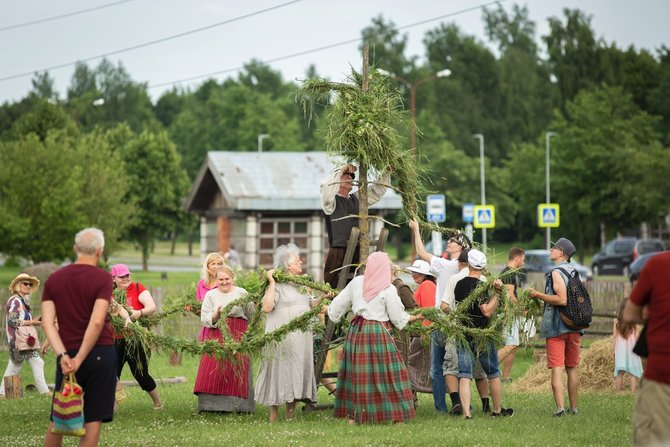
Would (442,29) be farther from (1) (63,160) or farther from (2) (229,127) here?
(1) (63,160)

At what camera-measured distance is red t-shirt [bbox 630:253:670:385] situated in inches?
313

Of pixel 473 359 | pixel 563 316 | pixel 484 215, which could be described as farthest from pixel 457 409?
pixel 484 215

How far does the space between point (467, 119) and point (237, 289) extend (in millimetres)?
82298

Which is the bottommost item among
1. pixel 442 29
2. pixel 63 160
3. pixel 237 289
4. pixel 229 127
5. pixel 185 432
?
pixel 185 432

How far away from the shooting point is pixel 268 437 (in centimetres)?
1127

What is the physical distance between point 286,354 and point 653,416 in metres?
5.52

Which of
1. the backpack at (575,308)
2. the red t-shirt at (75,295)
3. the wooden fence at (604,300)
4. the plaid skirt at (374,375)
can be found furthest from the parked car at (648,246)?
the red t-shirt at (75,295)

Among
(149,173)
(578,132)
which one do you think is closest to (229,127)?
(149,173)

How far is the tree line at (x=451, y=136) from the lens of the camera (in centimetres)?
4722

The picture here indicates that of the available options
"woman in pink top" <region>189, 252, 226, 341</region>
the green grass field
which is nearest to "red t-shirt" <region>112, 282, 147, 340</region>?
"woman in pink top" <region>189, 252, 226, 341</region>

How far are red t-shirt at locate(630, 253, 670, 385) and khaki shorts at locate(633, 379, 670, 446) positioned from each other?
0.07 m

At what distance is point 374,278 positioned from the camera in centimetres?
1190

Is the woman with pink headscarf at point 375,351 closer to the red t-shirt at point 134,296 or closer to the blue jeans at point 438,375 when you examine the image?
the blue jeans at point 438,375

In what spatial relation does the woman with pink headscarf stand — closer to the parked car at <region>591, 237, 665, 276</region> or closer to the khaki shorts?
the khaki shorts
